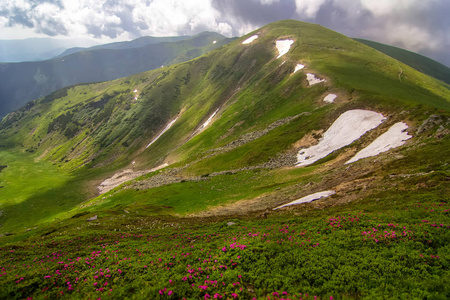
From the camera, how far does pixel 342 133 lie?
6050 centimetres

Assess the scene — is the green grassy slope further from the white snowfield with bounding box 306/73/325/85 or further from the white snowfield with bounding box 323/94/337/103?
the white snowfield with bounding box 323/94/337/103

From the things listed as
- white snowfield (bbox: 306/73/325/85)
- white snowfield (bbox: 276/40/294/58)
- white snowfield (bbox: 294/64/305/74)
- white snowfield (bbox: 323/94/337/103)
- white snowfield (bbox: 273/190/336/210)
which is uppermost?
white snowfield (bbox: 276/40/294/58)

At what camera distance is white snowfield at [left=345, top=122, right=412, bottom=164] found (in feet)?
142

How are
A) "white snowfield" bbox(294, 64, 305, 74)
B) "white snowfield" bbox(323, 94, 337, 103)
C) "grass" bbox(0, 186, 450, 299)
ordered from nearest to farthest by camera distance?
"grass" bbox(0, 186, 450, 299), "white snowfield" bbox(323, 94, 337, 103), "white snowfield" bbox(294, 64, 305, 74)

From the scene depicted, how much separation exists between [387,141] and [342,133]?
14.9 metres

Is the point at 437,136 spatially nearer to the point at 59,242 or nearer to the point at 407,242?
the point at 407,242

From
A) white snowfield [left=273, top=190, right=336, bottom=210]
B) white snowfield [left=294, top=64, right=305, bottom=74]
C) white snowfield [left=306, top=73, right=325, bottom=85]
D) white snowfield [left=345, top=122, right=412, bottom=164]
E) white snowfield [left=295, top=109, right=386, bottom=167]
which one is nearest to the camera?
white snowfield [left=273, top=190, right=336, bottom=210]

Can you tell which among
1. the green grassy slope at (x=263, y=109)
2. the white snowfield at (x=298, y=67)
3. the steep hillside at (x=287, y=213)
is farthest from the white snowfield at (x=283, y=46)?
the steep hillside at (x=287, y=213)

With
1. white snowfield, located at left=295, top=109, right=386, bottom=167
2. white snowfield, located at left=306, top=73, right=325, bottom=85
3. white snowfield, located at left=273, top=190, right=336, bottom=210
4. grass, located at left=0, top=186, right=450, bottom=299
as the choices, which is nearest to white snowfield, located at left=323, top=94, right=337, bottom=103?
white snowfield, located at left=295, top=109, right=386, bottom=167

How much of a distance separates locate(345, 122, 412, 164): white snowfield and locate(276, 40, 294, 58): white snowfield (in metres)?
130

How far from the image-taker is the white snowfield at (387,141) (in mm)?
43269

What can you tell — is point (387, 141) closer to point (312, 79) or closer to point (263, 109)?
point (312, 79)

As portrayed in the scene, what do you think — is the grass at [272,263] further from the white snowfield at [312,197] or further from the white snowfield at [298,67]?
the white snowfield at [298,67]

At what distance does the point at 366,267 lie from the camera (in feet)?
46.1
